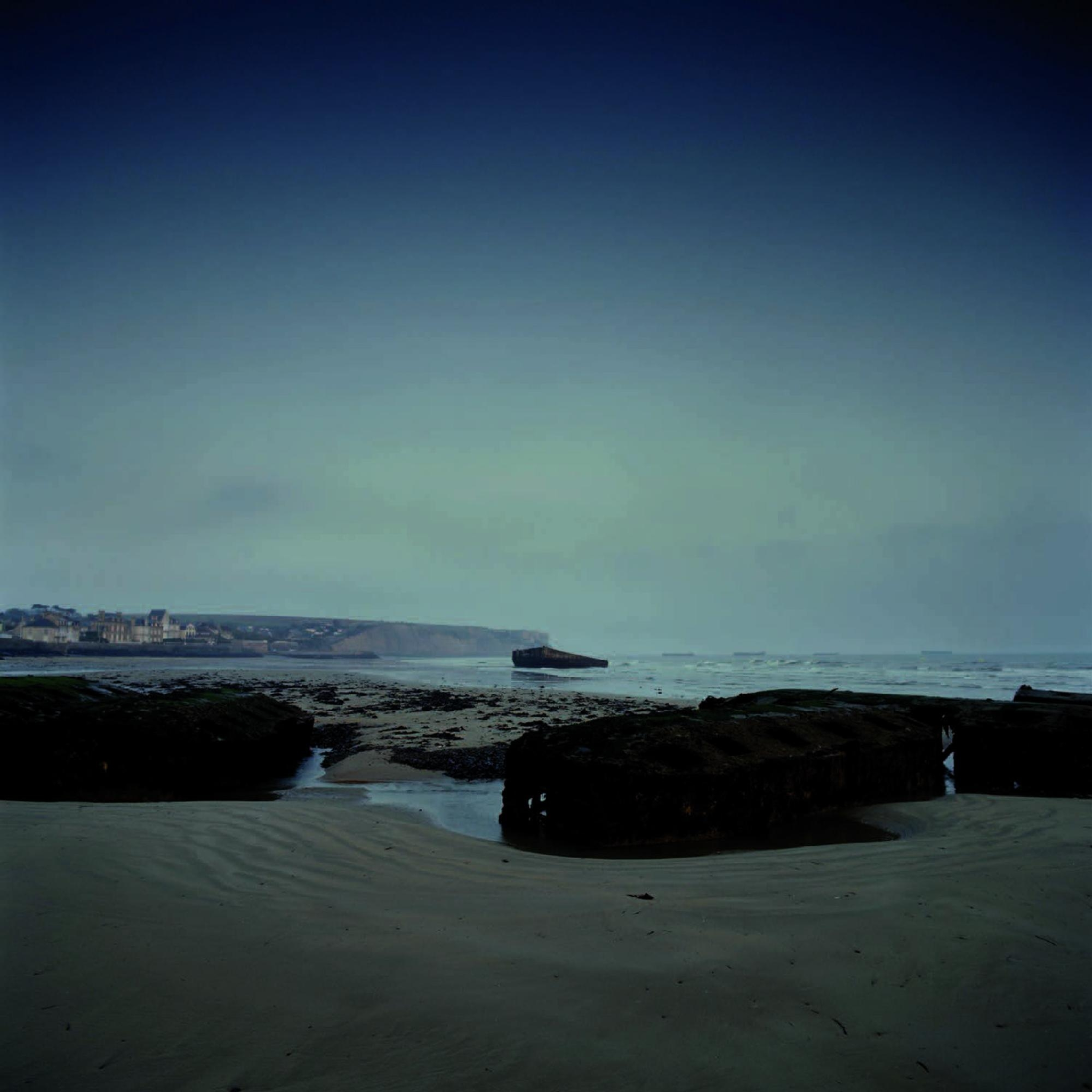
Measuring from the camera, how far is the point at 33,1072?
2586 mm

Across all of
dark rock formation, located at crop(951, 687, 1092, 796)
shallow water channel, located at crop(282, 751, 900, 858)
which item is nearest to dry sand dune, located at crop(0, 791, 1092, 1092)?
shallow water channel, located at crop(282, 751, 900, 858)

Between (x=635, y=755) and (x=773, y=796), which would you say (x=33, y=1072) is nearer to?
(x=635, y=755)

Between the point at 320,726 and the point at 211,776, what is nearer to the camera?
the point at 211,776

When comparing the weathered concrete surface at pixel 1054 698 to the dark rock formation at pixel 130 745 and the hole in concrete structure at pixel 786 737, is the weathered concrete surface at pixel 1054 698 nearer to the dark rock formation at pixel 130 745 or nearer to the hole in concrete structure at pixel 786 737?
the hole in concrete structure at pixel 786 737

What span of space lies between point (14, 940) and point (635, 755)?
18.4ft

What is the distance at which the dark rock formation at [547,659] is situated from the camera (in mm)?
76375

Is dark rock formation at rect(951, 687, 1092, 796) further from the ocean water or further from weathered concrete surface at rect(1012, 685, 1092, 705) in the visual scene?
the ocean water

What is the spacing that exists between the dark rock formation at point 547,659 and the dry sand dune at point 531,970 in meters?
70.6

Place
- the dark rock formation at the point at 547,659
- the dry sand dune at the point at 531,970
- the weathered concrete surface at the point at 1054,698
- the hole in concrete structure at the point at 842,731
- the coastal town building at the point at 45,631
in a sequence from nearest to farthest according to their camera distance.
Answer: the dry sand dune at the point at 531,970 → the hole in concrete structure at the point at 842,731 → the weathered concrete surface at the point at 1054,698 → the dark rock formation at the point at 547,659 → the coastal town building at the point at 45,631

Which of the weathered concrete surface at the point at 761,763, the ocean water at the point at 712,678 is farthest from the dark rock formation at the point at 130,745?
the ocean water at the point at 712,678

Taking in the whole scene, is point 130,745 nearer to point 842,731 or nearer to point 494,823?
point 494,823

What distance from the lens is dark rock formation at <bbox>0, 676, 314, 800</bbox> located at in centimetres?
923

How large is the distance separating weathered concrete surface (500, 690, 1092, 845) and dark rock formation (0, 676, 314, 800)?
17.2ft

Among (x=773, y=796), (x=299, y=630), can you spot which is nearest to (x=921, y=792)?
(x=773, y=796)
